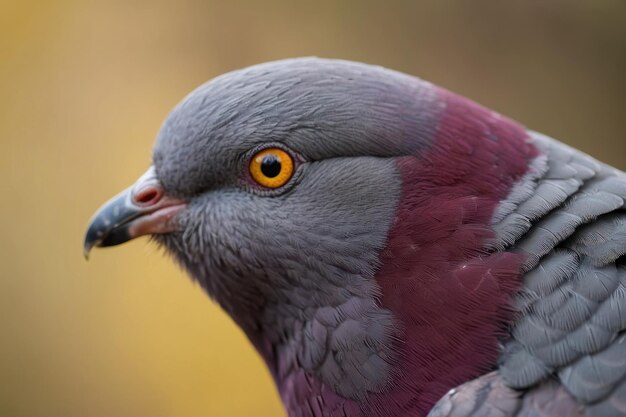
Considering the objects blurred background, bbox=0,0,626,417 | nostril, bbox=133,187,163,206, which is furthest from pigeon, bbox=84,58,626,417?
blurred background, bbox=0,0,626,417

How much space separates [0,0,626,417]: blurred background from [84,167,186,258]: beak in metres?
3.97

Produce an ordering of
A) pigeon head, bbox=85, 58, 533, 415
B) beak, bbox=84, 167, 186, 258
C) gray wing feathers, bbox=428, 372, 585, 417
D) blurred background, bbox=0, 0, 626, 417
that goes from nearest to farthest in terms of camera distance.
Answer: gray wing feathers, bbox=428, 372, 585, 417, pigeon head, bbox=85, 58, 533, 415, beak, bbox=84, 167, 186, 258, blurred background, bbox=0, 0, 626, 417

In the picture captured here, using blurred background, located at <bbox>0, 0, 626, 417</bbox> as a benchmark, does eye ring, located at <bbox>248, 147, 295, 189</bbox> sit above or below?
above

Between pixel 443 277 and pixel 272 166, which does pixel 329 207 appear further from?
pixel 443 277

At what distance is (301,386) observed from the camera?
309 centimetres

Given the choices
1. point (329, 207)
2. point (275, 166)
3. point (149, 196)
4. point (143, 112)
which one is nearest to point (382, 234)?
point (329, 207)

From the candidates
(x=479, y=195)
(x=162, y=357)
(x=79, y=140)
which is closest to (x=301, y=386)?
(x=479, y=195)

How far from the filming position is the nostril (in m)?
3.27

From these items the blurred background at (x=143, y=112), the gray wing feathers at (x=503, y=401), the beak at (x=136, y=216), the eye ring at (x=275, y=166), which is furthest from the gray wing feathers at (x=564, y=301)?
the blurred background at (x=143, y=112)

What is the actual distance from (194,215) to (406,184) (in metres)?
0.83

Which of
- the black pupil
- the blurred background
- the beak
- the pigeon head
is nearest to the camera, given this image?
the pigeon head

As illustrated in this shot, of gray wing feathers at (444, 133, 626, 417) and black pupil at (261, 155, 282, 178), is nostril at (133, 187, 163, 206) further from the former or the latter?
gray wing feathers at (444, 133, 626, 417)

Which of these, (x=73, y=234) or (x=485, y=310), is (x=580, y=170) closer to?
(x=485, y=310)

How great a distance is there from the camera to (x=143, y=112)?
7543 mm
